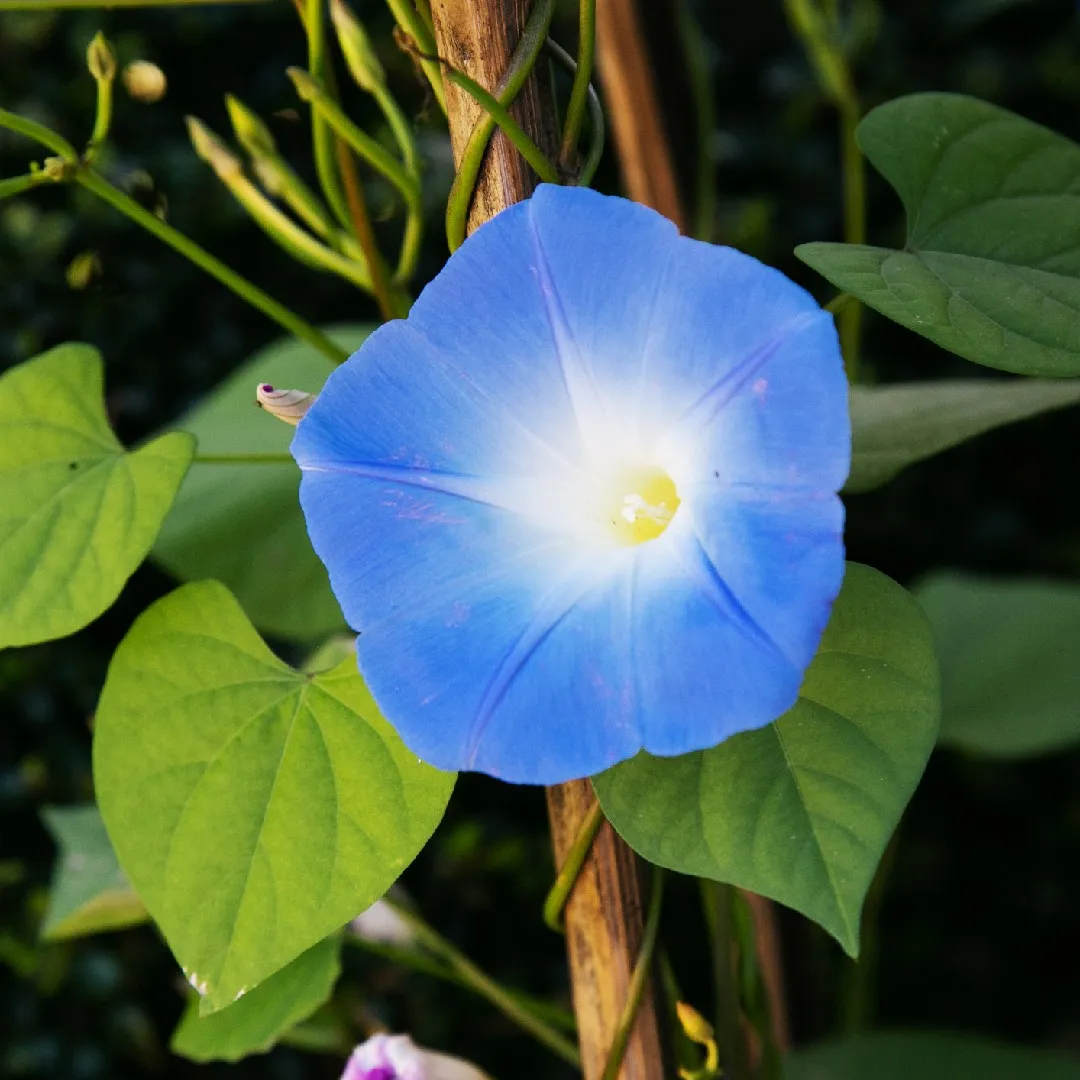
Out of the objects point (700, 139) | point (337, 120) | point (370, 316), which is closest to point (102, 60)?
point (337, 120)

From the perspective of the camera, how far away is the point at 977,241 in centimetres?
58

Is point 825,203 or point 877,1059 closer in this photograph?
point 877,1059

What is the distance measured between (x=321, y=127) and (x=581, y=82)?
16cm

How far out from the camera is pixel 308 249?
0.68m

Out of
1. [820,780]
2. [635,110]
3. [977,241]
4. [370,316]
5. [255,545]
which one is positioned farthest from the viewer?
[370,316]

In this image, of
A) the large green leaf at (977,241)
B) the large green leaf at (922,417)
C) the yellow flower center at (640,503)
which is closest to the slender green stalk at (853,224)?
the large green leaf at (922,417)

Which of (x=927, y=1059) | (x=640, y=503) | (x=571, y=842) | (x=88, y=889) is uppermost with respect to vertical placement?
(x=640, y=503)

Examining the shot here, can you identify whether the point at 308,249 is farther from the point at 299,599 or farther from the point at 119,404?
the point at 119,404

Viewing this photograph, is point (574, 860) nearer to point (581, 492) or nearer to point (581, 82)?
point (581, 492)

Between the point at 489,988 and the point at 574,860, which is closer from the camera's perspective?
the point at 574,860

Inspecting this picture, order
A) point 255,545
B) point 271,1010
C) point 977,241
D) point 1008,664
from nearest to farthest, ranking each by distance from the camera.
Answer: point 977,241 < point 271,1010 < point 255,545 < point 1008,664

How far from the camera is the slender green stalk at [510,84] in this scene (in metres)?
0.51

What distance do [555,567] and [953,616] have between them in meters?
0.83

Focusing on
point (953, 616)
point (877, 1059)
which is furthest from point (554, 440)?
point (877, 1059)
